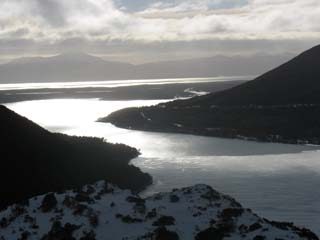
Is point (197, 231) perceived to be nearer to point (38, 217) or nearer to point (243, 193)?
point (38, 217)

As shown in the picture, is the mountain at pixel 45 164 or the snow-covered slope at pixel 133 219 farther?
the mountain at pixel 45 164

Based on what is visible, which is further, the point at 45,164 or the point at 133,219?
the point at 45,164

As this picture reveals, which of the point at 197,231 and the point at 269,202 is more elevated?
the point at 197,231

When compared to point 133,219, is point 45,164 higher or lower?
lower

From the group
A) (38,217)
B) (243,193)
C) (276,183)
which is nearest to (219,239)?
(38,217)

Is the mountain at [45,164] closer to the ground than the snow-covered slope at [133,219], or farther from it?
→ closer to the ground
